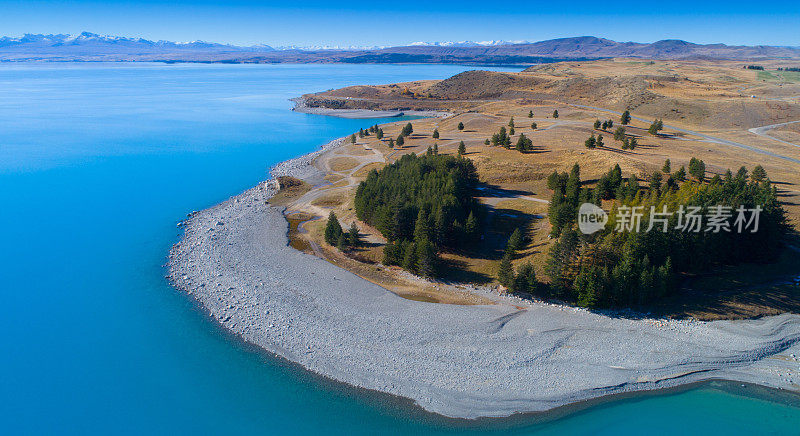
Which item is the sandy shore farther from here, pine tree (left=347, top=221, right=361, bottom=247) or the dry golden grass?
the dry golden grass

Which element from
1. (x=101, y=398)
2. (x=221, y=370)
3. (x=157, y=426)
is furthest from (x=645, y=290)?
(x=101, y=398)

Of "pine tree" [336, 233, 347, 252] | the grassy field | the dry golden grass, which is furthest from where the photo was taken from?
the grassy field

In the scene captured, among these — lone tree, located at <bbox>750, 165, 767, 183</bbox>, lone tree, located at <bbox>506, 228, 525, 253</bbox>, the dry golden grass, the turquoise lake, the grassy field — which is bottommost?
the turquoise lake

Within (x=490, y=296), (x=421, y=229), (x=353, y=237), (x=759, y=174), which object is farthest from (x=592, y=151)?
(x=353, y=237)

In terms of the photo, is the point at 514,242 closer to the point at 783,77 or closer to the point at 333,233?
the point at 333,233

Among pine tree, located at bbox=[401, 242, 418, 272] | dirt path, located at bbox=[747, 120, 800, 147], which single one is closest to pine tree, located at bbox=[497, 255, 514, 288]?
pine tree, located at bbox=[401, 242, 418, 272]

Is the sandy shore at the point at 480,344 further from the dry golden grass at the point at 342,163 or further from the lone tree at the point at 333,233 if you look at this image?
the dry golden grass at the point at 342,163

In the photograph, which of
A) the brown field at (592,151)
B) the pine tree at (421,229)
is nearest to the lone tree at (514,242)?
the brown field at (592,151)

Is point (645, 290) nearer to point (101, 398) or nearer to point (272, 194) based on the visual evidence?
point (101, 398)
